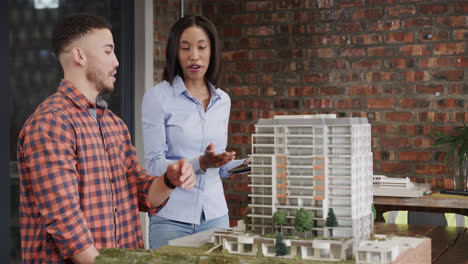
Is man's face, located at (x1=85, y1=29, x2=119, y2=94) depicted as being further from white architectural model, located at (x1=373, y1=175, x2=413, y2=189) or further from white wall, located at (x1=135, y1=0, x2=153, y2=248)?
white architectural model, located at (x1=373, y1=175, x2=413, y2=189)

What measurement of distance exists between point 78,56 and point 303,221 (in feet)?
3.07

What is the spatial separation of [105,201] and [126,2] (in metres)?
3.02

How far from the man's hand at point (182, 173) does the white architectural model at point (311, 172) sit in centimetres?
22

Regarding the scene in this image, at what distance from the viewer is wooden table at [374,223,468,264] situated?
100 inches

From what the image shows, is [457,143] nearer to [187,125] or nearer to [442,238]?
[442,238]

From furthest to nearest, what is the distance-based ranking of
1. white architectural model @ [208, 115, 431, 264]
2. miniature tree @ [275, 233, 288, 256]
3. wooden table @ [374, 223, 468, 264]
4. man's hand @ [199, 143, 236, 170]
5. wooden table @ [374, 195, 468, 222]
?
wooden table @ [374, 195, 468, 222], wooden table @ [374, 223, 468, 264], man's hand @ [199, 143, 236, 170], white architectural model @ [208, 115, 431, 264], miniature tree @ [275, 233, 288, 256]

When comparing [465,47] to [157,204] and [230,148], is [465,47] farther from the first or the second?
[157,204]

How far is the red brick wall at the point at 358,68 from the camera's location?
15.9ft

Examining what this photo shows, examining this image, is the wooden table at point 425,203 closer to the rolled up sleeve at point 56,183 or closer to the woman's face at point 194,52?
the woman's face at point 194,52


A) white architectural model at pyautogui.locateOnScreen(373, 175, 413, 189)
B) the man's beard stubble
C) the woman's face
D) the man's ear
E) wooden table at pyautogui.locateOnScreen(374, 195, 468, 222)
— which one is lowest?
wooden table at pyautogui.locateOnScreen(374, 195, 468, 222)

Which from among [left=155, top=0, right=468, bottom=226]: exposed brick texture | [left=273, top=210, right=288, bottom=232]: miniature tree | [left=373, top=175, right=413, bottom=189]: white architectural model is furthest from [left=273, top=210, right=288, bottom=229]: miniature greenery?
[left=155, top=0, right=468, bottom=226]: exposed brick texture

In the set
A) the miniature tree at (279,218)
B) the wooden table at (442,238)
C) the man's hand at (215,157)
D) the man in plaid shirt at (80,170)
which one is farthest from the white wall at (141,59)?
the miniature tree at (279,218)

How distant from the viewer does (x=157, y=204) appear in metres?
2.33

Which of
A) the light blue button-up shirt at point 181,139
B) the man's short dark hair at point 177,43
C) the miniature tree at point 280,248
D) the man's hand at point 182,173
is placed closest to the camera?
the miniature tree at point 280,248
